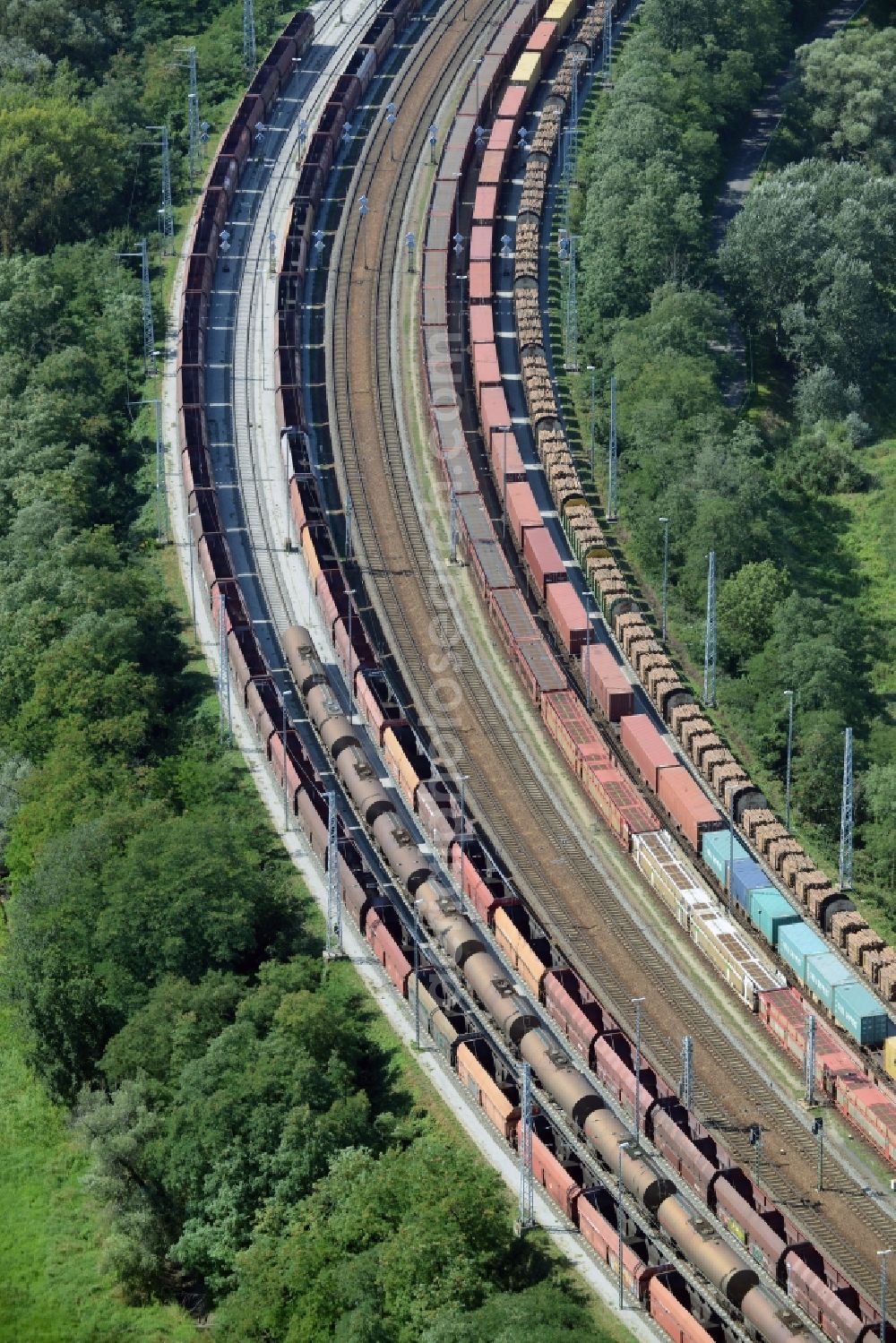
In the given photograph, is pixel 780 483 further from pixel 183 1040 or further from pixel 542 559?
pixel 183 1040

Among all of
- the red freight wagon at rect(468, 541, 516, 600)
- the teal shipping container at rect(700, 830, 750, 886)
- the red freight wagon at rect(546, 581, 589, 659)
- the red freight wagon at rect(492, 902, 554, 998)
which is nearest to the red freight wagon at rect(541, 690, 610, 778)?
the red freight wagon at rect(546, 581, 589, 659)

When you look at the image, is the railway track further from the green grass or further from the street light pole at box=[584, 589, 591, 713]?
the green grass

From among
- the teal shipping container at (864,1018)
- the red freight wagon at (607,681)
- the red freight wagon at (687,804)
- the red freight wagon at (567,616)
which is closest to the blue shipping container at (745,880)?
the red freight wagon at (687,804)

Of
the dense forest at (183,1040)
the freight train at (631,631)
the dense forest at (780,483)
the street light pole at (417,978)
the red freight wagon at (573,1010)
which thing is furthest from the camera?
the dense forest at (780,483)

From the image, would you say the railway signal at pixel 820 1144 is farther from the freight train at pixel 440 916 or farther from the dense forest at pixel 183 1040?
the dense forest at pixel 183 1040

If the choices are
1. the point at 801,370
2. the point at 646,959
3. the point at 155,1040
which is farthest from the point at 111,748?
the point at 801,370

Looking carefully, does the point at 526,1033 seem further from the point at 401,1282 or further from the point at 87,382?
the point at 87,382

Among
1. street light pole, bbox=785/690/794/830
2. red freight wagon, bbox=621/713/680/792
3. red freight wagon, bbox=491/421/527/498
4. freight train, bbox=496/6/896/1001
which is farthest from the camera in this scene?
red freight wagon, bbox=491/421/527/498
